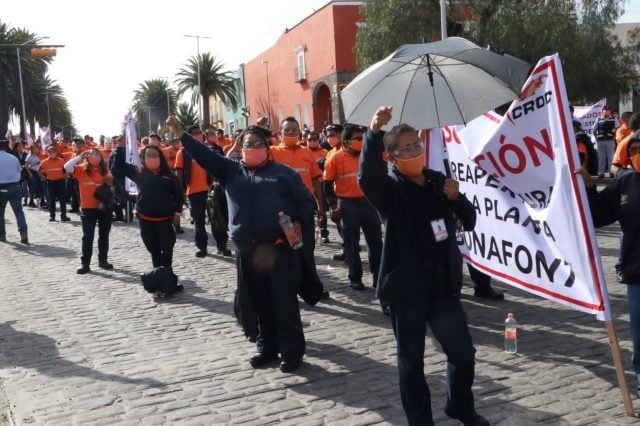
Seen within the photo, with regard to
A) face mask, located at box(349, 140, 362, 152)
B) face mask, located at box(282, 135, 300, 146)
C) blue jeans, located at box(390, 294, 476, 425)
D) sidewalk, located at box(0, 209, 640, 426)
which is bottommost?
sidewalk, located at box(0, 209, 640, 426)

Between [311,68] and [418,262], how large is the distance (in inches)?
1536

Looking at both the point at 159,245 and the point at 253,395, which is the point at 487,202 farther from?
the point at 159,245

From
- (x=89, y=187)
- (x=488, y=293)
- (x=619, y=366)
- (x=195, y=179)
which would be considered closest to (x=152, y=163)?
(x=89, y=187)

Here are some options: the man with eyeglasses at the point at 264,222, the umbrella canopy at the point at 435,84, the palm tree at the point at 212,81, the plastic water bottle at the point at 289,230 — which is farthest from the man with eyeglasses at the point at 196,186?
the palm tree at the point at 212,81

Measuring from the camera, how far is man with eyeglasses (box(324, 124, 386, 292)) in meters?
8.03

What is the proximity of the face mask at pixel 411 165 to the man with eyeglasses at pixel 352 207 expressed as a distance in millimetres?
3936

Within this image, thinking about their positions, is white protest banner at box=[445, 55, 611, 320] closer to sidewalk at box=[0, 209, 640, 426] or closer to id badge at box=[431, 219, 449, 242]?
sidewalk at box=[0, 209, 640, 426]

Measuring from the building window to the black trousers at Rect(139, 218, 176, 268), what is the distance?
34.8 metres

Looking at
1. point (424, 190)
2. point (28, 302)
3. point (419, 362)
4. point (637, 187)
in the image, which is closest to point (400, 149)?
point (424, 190)

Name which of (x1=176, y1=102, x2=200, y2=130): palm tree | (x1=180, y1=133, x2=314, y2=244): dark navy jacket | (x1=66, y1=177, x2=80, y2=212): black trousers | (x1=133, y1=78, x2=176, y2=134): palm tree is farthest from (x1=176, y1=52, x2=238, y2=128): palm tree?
(x1=180, y1=133, x2=314, y2=244): dark navy jacket

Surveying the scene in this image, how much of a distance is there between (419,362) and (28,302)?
645 centimetres

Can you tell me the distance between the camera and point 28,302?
899cm

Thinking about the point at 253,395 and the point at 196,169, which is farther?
the point at 196,169

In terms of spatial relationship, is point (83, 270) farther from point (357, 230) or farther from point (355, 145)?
point (355, 145)
